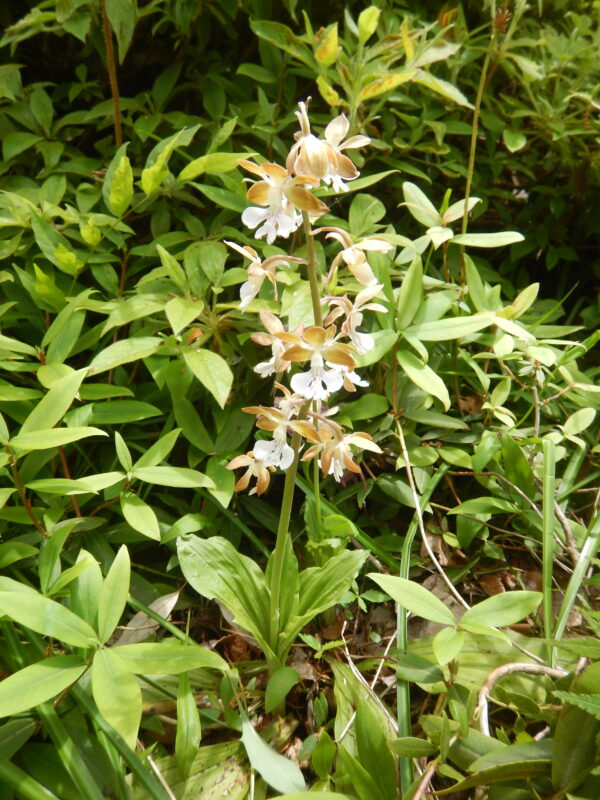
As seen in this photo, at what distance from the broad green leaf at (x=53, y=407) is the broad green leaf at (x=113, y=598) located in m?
0.34

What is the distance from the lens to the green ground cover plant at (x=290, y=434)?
980mm

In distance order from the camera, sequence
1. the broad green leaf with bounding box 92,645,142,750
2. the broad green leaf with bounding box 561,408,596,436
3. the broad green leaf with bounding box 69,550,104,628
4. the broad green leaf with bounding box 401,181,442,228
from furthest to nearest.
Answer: the broad green leaf with bounding box 401,181,442,228
the broad green leaf with bounding box 561,408,596,436
the broad green leaf with bounding box 69,550,104,628
the broad green leaf with bounding box 92,645,142,750

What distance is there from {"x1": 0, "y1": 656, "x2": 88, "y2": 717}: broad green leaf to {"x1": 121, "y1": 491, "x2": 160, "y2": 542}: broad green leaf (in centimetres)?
29

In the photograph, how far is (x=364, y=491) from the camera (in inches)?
60.0

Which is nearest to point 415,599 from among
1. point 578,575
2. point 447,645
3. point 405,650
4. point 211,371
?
point 447,645

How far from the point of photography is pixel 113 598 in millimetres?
1000

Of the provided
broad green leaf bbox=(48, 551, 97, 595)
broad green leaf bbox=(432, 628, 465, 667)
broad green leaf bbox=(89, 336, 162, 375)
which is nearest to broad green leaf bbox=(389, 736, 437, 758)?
broad green leaf bbox=(432, 628, 465, 667)

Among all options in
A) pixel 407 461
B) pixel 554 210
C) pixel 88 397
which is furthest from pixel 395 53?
pixel 88 397

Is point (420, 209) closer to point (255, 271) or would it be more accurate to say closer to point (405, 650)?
point (255, 271)

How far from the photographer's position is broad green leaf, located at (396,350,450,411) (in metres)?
1.39

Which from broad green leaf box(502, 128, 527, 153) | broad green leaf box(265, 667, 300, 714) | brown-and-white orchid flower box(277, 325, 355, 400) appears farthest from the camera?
broad green leaf box(502, 128, 527, 153)

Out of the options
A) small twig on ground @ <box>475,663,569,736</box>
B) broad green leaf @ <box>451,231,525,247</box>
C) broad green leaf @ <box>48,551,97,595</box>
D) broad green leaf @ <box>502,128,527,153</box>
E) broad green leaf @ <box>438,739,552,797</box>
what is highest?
broad green leaf @ <box>502,128,527,153</box>

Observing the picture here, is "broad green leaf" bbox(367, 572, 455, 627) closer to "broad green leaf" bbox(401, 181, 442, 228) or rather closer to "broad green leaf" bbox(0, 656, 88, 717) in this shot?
"broad green leaf" bbox(0, 656, 88, 717)

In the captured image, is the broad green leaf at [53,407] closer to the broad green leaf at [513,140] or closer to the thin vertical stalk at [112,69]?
the thin vertical stalk at [112,69]
